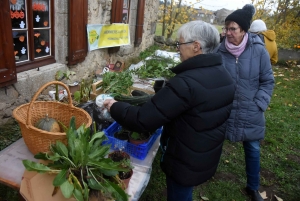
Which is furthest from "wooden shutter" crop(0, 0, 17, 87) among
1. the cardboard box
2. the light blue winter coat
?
the light blue winter coat

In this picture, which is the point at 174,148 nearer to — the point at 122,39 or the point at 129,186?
the point at 129,186

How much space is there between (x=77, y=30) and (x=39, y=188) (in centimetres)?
287

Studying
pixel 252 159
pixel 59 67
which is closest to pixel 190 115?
pixel 252 159

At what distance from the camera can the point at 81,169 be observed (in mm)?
1346

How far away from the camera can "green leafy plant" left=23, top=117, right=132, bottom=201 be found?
1.25m

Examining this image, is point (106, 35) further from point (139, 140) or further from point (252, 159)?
point (252, 159)

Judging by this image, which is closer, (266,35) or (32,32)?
(32,32)

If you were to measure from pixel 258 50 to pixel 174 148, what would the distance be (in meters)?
1.39

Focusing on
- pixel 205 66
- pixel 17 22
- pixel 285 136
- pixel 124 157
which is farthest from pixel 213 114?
pixel 285 136

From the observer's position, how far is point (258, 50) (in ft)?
7.72

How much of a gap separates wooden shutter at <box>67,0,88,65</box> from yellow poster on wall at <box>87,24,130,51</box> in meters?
0.17

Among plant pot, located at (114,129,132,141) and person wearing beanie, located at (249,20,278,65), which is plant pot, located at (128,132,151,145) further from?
person wearing beanie, located at (249,20,278,65)

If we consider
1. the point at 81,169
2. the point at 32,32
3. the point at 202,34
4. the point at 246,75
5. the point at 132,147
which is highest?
the point at 202,34

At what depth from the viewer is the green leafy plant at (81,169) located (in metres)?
1.25
